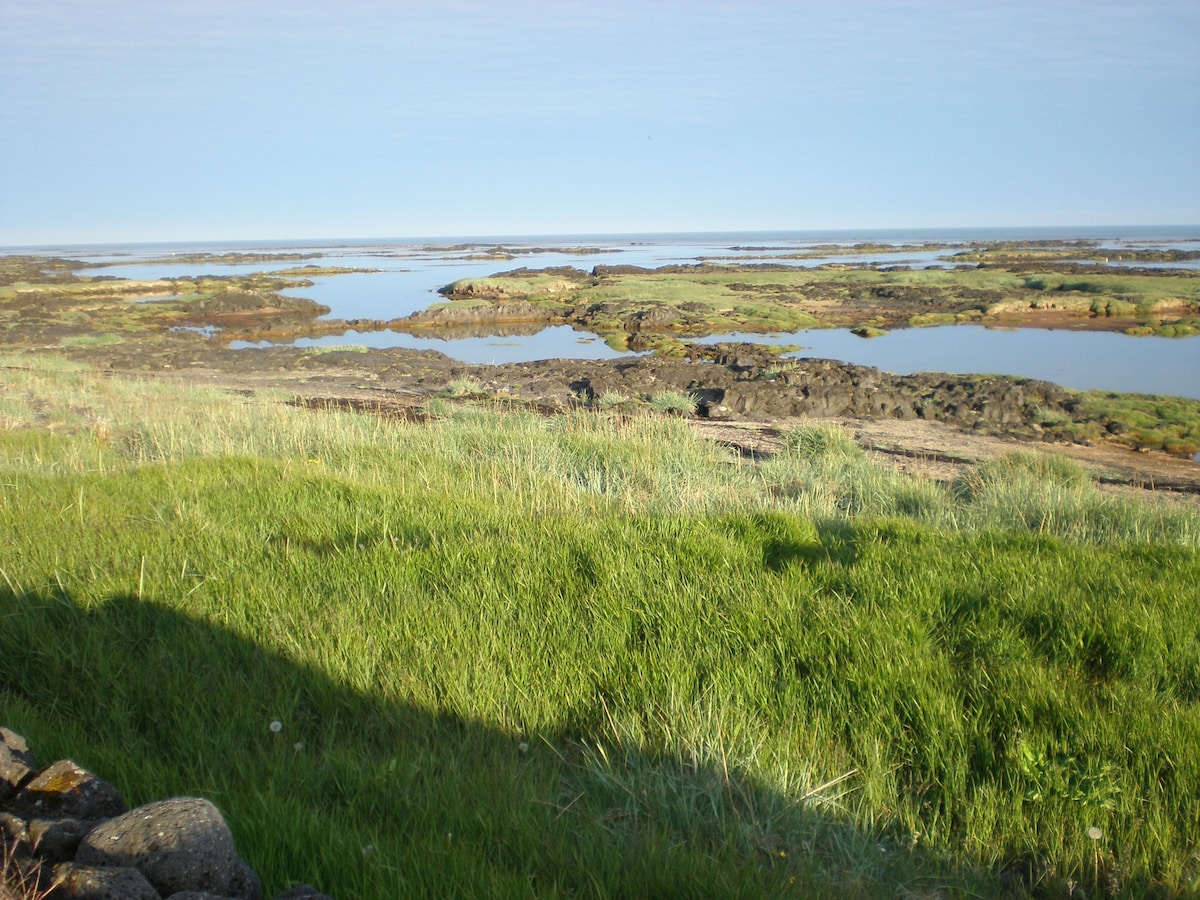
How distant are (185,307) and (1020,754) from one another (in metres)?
42.6

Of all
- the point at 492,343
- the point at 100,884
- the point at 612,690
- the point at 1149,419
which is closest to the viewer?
the point at 100,884

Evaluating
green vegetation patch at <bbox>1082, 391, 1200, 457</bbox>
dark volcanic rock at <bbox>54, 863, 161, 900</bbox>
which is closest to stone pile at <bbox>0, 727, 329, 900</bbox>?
dark volcanic rock at <bbox>54, 863, 161, 900</bbox>

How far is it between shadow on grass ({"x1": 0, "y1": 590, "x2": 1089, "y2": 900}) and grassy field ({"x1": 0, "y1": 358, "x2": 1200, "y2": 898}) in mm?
13

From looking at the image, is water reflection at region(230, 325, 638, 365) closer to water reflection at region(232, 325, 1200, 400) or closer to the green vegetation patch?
water reflection at region(232, 325, 1200, 400)

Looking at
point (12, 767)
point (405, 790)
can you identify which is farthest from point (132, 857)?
point (405, 790)

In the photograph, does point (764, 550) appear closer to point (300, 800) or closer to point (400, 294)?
point (300, 800)

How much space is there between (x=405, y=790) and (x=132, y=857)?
896mm

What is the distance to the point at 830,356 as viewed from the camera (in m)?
26.8

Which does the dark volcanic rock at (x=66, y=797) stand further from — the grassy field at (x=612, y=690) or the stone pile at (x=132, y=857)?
the grassy field at (x=612, y=690)

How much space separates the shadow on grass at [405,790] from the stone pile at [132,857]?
0.27 meters

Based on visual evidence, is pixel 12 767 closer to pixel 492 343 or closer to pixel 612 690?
pixel 612 690

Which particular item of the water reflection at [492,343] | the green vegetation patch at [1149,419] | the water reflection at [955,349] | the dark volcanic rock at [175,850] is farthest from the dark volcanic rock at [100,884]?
the water reflection at [492,343]

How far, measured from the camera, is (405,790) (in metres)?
2.79

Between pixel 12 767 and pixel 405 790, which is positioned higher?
pixel 12 767
